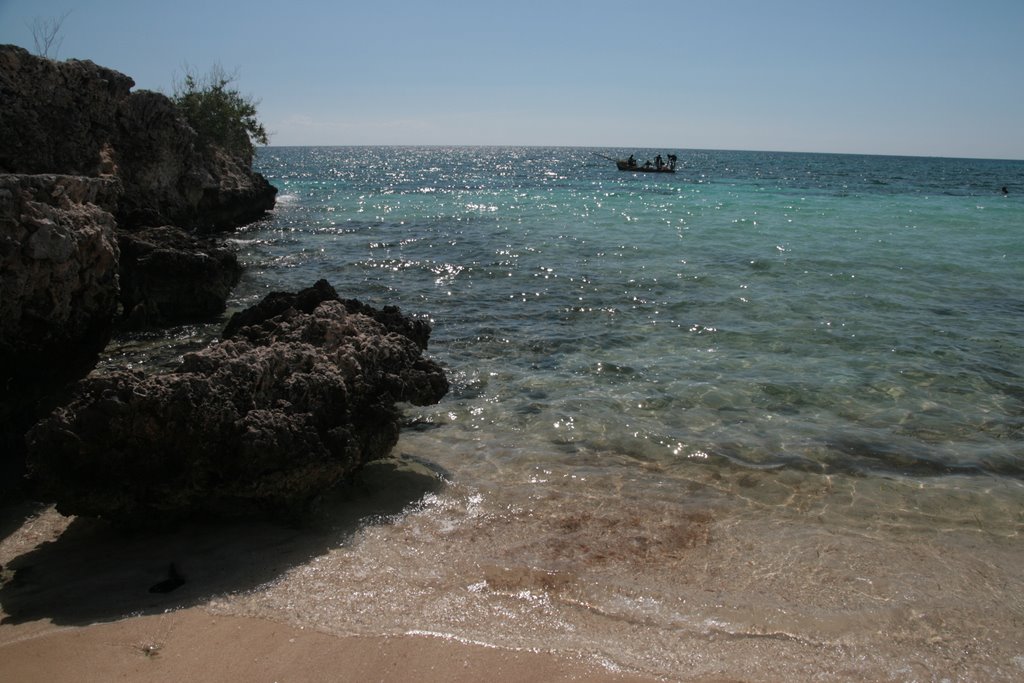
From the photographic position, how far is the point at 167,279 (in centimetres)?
1082

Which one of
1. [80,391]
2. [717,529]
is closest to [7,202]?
[80,391]

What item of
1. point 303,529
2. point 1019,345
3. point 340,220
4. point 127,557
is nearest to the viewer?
point 127,557

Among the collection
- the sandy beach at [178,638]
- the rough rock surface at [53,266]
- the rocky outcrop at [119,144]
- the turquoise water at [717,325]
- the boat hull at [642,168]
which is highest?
the boat hull at [642,168]

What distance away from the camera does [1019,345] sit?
33.4 feet

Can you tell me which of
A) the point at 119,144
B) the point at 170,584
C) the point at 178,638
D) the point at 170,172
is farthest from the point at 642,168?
the point at 178,638

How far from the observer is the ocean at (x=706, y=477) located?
13.8 feet

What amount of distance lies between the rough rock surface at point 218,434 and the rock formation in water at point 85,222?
1458mm

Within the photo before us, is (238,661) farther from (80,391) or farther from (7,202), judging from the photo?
(7,202)

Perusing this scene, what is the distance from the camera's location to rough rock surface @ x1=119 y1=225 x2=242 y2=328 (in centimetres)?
1060

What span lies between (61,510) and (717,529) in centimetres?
479

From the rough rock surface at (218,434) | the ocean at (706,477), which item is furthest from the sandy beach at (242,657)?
the rough rock surface at (218,434)

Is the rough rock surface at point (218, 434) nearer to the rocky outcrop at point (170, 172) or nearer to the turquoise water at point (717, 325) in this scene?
the turquoise water at point (717, 325)

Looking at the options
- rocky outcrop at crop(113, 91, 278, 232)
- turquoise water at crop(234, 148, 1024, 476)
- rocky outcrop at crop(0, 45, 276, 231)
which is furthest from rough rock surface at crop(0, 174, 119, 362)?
rocky outcrop at crop(113, 91, 278, 232)

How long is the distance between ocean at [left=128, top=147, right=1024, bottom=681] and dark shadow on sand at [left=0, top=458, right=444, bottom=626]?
0.53ft
